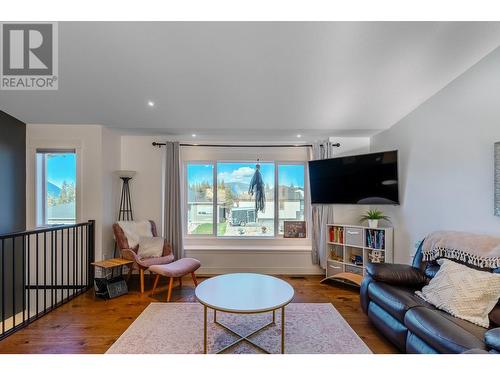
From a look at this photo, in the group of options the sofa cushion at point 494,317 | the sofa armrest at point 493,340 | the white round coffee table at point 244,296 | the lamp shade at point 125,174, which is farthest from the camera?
the lamp shade at point 125,174

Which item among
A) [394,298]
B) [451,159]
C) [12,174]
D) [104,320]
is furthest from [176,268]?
[451,159]

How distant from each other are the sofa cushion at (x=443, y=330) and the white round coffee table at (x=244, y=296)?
922mm

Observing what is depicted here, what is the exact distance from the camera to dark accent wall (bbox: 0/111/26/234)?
2.98m

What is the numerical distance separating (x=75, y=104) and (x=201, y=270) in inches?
116

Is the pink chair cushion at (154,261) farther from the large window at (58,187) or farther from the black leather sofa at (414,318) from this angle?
the black leather sofa at (414,318)

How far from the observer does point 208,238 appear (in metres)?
4.04

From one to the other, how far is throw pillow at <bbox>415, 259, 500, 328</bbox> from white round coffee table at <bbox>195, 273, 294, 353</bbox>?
1208mm

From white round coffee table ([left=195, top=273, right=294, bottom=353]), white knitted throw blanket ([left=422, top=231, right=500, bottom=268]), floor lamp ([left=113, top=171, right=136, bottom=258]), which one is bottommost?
white round coffee table ([left=195, top=273, right=294, bottom=353])

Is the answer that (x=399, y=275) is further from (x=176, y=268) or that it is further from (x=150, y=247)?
(x=150, y=247)

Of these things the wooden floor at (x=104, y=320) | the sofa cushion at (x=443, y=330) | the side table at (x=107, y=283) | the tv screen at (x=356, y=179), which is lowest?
the wooden floor at (x=104, y=320)

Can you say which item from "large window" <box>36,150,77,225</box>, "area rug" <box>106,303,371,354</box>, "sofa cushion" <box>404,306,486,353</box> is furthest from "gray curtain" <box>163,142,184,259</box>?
"sofa cushion" <box>404,306,486,353</box>

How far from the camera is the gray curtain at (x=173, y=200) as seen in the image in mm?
3652

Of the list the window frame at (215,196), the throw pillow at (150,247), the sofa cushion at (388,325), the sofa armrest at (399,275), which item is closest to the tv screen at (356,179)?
the window frame at (215,196)

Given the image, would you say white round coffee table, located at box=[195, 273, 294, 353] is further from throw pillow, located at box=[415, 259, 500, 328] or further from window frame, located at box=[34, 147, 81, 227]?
window frame, located at box=[34, 147, 81, 227]
